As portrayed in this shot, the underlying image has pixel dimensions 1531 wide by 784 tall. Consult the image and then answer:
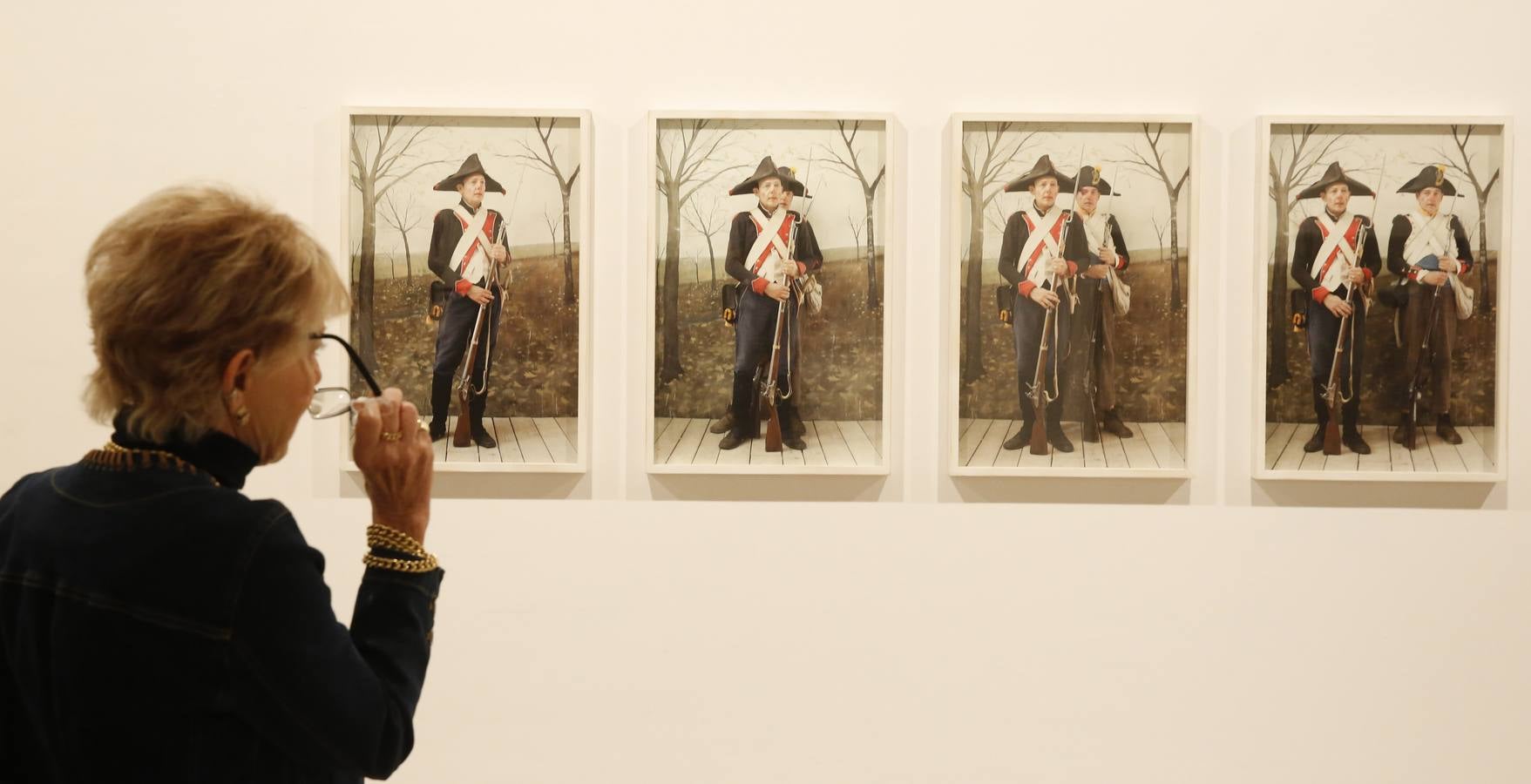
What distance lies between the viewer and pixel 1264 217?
6.53 feet

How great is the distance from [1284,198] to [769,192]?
919mm

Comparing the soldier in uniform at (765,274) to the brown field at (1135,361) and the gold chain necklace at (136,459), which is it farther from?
the gold chain necklace at (136,459)

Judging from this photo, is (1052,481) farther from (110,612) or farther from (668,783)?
(110,612)

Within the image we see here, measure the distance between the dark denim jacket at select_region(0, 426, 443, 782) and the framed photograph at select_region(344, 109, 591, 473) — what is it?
1010mm

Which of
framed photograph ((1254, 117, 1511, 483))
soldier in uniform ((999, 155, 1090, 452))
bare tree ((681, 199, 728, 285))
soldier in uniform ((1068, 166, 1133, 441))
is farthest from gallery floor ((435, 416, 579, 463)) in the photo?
framed photograph ((1254, 117, 1511, 483))

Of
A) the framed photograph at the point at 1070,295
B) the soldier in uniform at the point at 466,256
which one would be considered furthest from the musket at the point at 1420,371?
the soldier in uniform at the point at 466,256

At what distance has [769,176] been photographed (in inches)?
78.0

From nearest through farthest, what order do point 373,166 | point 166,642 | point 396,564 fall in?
1. point 166,642
2. point 396,564
3. point 373,166

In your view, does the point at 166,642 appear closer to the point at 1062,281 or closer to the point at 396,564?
the point at 396,564

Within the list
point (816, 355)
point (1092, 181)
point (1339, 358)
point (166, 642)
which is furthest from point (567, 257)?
point (1339, 358)

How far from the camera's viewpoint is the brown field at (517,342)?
1.99 meters

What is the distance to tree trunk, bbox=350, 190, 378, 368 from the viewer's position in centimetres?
198

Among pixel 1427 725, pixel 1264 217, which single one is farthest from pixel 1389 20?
pixel 1427 725

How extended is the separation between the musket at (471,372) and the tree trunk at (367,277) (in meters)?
0.16
